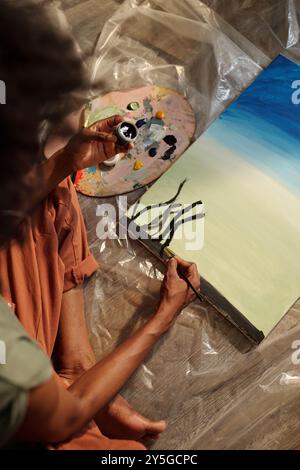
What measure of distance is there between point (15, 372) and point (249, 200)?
0.79 m

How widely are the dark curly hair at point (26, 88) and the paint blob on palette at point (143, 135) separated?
1.56ft

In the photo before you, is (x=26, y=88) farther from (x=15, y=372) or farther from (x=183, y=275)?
(x=183, y=275)

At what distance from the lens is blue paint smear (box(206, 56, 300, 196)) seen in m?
1.27

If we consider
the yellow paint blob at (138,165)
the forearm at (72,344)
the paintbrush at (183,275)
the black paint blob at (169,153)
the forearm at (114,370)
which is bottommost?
the forearm at (72,344)

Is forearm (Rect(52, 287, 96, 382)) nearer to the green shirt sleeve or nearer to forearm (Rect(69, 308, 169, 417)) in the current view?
forearm (Rect(69, 308, 169, 417))

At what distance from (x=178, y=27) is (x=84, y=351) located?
0.99 m

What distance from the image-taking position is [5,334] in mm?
665

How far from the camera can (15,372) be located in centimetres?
64

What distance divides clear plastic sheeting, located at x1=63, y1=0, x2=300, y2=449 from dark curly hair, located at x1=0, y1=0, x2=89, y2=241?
47 cm

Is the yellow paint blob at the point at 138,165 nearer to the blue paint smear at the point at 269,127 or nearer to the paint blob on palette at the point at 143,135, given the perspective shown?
the paint blob on palette at the point at 143,135

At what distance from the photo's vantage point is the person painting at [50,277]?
69 centimetres

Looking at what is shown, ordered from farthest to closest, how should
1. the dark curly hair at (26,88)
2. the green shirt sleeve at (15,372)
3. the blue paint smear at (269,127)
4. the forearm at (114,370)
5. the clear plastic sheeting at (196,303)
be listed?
the blue paint smear at (269,127) < the clear plastic sheeting at (196,303) < the forearm at (114,370) < the dark curly hair at (26,88) < the green shirt sleeve at (15,372)

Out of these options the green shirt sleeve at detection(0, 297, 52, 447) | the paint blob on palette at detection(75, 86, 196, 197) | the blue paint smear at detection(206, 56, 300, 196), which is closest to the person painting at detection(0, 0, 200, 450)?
the green shirt sleeve at detection(0, 297, 52, 447)

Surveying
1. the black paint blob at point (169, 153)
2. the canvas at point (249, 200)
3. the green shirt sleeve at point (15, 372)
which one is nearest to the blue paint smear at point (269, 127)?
the canvas at point (249, 200)
